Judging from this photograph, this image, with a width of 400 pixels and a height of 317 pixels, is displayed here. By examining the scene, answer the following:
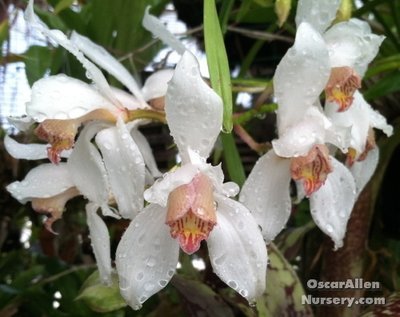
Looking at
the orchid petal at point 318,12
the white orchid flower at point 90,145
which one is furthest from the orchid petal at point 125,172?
the orchid petal at point 318,12

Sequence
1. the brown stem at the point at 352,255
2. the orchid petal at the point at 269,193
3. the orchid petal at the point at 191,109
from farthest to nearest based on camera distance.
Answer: the brown stem at the point at 352,255
the orchid petal at the point at 269,193
the orchid petal at the point at 191,109

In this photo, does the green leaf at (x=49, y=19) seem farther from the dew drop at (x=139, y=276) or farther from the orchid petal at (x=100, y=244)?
the dew drop at (x=139, y=276)

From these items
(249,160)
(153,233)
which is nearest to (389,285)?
(249,160)

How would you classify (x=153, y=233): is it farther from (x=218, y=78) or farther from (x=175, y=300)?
(x=175, y=300)

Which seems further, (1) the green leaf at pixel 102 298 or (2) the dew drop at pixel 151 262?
(1) the green leaf at pixel 102 298

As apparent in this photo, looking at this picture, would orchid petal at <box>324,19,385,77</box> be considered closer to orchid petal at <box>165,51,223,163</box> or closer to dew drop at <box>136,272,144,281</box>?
orchid petal at <box>165,51,223,163</box>

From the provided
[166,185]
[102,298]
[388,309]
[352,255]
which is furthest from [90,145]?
[352,255]
